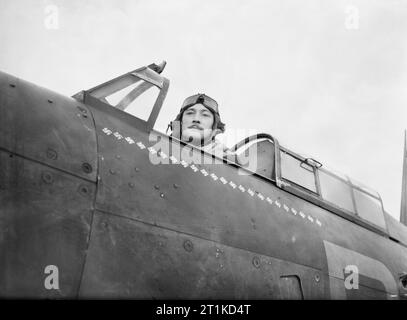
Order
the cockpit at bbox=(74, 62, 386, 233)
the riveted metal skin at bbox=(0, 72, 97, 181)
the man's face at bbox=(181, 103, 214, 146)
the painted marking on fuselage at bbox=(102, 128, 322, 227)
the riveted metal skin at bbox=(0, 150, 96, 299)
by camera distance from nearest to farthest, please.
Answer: the riveted metal skin at bbox=(0, 150, 96, 299) → the riveted metal skin at bbox=(0, 72, 97, 181) → the painted marking on fuselage at bbox=(102, 128, 322, 227) → the cockpit at bbox=(74, 62, 386, 233) → the man's face at bbox=(181, 103, 214, 146)

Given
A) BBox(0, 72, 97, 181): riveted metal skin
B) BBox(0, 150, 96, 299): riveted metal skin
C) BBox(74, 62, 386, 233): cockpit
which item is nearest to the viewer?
BBox(0, 150, 96, 299): riveted metal skin

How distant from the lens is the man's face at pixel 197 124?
690cm

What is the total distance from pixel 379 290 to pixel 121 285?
3.53m

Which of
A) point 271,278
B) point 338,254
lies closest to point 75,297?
point 271,278

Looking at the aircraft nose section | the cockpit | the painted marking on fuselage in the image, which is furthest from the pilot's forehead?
the aircraft nose section

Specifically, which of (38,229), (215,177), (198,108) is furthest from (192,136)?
(38,229)

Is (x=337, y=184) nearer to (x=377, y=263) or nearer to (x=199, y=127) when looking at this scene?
(x=377, y=263)

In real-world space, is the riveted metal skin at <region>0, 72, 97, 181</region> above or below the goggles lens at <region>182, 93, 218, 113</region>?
below

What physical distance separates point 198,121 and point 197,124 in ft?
0.22

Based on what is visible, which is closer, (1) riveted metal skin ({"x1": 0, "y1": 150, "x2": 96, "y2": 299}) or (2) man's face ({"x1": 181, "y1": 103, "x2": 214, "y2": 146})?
(1) riveted metal skin ({"x1": 0, "y1": 150, "x2": 96, "y2": 299})

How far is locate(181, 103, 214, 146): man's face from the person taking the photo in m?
6.90

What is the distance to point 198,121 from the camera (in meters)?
7.06

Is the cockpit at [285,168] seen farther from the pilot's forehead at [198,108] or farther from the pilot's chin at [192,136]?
the pilot's forehead at [198,108]

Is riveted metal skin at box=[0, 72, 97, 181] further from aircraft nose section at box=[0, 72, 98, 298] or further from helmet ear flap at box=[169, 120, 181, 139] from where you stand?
helmet ear flap at box=[169, 120, 181, 139]
